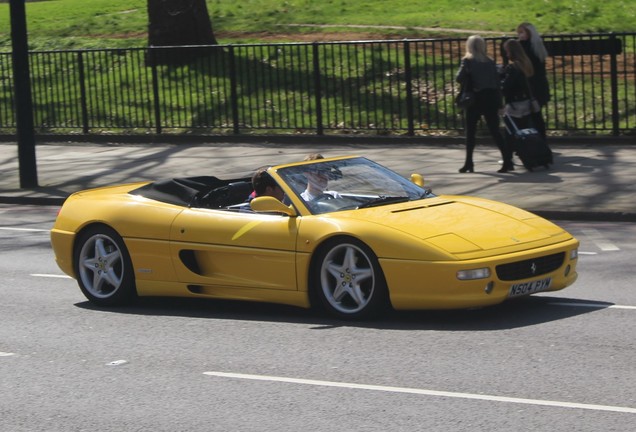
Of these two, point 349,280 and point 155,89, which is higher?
point 155,89

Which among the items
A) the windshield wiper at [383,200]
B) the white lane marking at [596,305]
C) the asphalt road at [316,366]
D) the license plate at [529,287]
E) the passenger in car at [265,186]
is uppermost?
the passenger in car at [265,186]

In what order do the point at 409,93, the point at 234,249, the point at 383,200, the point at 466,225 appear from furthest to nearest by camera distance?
1. the point at 409,93
2. the point at 383,200
3. the point at 234,249
4. the point at 466,225

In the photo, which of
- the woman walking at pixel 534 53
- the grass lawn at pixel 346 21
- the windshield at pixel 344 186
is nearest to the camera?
the windshield at pixel 344 186

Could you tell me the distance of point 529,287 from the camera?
9523 mm

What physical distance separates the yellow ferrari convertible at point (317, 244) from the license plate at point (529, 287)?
1 centimetres

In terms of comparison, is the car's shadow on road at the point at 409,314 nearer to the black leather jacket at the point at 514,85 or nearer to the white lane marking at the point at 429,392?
the white lane marking at the point at 429,392

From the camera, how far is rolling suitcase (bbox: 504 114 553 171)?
17.5 metres

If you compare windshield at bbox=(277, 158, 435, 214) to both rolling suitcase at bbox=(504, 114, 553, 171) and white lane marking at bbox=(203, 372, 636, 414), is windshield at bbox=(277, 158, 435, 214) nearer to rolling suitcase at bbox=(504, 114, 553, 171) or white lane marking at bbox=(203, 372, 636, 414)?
white lane marking at bbox=(203, 372, 636, 414)

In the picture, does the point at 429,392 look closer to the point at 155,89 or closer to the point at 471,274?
the point at 471,274

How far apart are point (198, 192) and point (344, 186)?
1.26 metres

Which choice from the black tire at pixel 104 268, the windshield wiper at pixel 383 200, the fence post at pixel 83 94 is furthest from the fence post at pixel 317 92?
the windshield wiper at pixel 383 200

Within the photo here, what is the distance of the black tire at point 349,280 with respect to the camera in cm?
954

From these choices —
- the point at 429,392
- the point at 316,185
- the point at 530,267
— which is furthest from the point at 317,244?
the point at 429,392

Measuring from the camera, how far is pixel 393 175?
11.0 m
